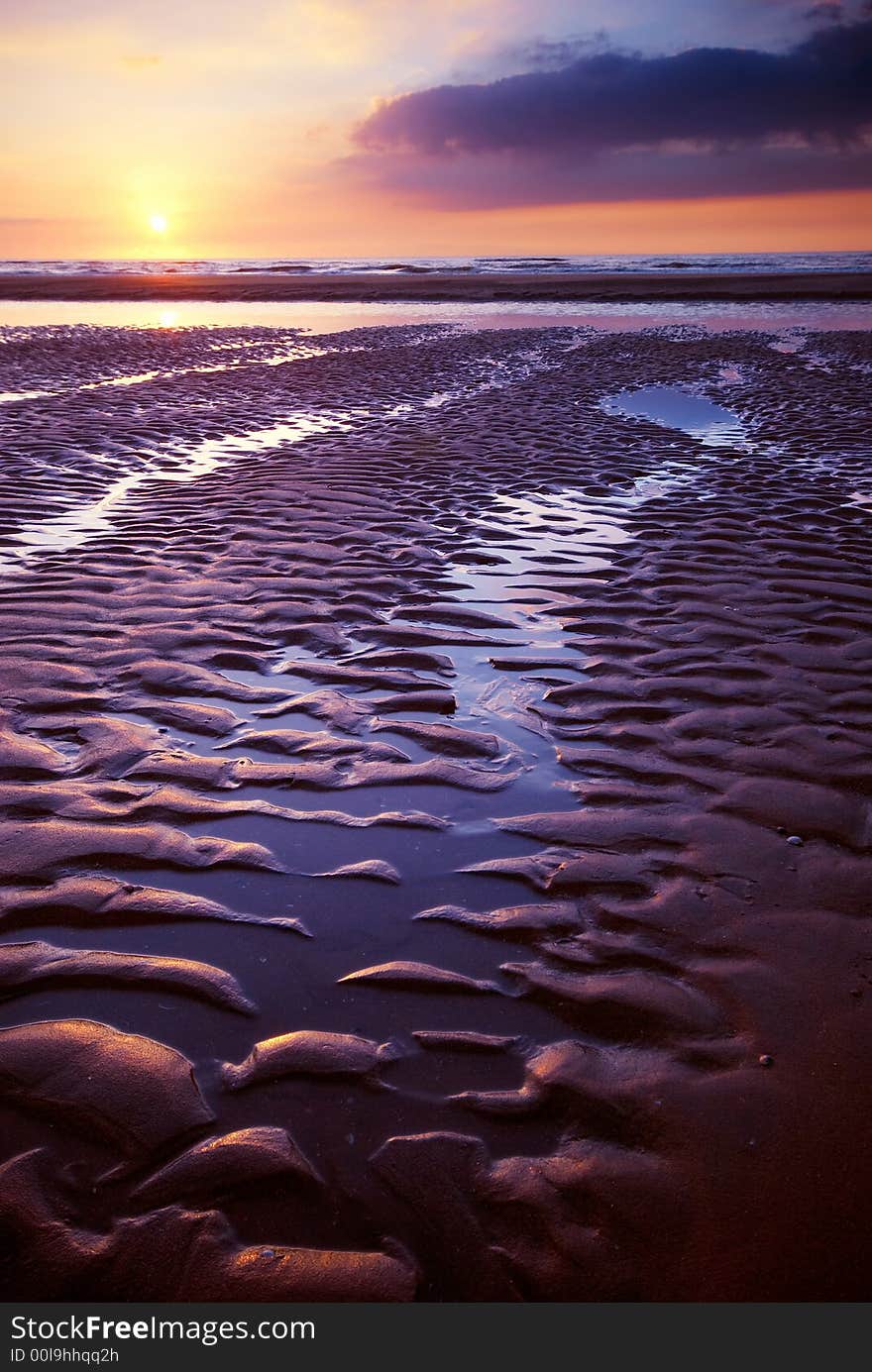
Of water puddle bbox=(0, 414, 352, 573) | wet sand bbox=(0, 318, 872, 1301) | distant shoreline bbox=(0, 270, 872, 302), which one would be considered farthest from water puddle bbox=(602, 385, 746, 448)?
distant shoreline bbox=(0, 270, 872, 302)

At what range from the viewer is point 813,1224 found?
1.93m

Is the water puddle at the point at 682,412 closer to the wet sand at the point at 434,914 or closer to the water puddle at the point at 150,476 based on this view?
the water puddle at the point at 150,476

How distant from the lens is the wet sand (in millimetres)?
1912

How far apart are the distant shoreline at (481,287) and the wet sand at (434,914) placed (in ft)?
127

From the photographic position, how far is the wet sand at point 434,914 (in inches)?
75.3

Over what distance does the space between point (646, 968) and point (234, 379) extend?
16.4 m

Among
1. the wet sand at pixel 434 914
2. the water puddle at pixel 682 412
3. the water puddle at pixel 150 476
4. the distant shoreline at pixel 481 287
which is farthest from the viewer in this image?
the distant shoreline at pixel 481 287

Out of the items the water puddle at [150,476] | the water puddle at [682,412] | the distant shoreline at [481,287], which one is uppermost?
the distant shoreline at [481,287]

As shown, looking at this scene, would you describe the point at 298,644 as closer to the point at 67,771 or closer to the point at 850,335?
the point at 67,771

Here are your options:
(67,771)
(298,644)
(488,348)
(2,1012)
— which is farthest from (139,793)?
(488,348)

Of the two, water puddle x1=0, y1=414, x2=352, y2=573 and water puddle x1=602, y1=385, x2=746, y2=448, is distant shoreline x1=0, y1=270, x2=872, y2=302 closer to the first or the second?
water puddle x1=602, y1=385, x2=746, y2=448

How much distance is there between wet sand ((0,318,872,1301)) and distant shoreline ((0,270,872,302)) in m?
38.8

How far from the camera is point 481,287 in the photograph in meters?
44.5

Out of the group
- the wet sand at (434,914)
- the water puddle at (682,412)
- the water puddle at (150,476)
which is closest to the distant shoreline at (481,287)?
the water puddle at (682,412)
